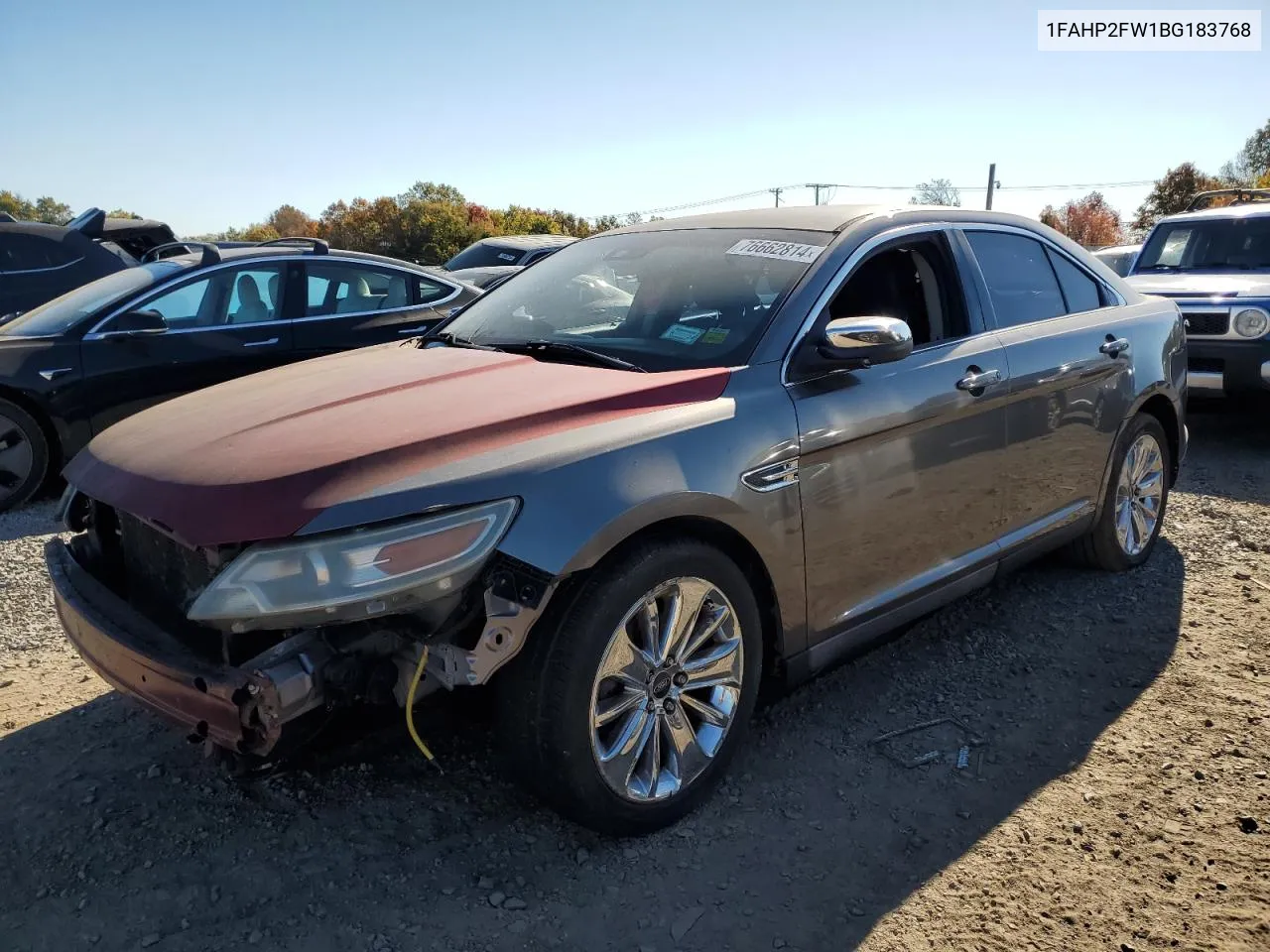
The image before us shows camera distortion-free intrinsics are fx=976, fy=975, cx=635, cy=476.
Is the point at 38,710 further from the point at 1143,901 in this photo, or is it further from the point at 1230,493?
the point at 1230,493

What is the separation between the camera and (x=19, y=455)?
600 cm

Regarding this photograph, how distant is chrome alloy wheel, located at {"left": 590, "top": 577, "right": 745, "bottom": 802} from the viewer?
2545 mm

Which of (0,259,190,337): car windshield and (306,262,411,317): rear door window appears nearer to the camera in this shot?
(0,259,190,337): car windshield

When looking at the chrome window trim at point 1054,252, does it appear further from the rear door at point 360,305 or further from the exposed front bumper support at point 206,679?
the rear door at point 360,305

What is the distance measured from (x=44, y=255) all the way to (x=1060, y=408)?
26.7 ft

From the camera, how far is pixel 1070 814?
9.34ft

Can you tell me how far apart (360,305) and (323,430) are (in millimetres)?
4990

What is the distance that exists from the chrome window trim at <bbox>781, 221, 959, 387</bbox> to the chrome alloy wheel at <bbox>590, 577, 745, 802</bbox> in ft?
2.53

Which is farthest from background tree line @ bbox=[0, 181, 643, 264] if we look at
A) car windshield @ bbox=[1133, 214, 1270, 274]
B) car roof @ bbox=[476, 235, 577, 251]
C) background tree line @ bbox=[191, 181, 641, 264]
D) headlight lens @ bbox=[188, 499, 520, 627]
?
headlight lens @ bbox=[188, 499, 520, 627]

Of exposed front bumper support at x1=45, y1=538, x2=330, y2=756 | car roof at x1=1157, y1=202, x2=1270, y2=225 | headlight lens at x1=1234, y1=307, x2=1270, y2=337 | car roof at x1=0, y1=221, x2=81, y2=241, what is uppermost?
car roof at x1=0, y1=221, x2=81, y2=241

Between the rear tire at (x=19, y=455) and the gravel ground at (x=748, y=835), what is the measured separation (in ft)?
8.88

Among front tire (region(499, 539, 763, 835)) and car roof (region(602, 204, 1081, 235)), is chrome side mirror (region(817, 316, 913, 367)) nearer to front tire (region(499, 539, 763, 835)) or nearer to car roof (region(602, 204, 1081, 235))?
car roof (region(602, 204, 1081, 235))

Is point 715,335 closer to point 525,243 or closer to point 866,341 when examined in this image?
point 866,341

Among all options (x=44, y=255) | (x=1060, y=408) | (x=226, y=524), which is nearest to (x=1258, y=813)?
(x=1060, y=408)
